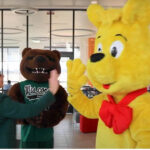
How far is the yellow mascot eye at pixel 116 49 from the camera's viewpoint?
1909 millimetres

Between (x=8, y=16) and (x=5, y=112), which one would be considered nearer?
(x=5, y=112)

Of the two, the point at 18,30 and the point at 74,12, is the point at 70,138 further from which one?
the point at 18,30

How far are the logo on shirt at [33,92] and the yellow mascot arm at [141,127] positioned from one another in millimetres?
1455

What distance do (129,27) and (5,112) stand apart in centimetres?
104

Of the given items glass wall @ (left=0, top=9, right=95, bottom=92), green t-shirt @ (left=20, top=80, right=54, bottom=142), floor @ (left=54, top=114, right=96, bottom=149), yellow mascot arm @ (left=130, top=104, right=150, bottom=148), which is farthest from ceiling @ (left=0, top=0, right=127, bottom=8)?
yellow mascot arm @ (left=130, top=104, right=150, bottom=148)

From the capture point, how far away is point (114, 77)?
186 cm

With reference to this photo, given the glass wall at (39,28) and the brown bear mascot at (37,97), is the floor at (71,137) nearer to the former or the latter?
the brown bear mascot at (37,97)

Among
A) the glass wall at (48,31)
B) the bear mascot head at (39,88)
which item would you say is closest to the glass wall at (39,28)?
the glass wall at (48,31)

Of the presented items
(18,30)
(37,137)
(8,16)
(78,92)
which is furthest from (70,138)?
(18,30)

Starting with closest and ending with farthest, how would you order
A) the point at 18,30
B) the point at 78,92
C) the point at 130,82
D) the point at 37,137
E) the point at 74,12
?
the point at 130,82 < the point at 78,92 < the point at 37,137 < the point at 74,12 < the point at 18,30

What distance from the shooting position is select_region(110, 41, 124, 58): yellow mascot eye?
1909mm

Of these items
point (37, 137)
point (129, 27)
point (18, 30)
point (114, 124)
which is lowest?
point (37, 137)

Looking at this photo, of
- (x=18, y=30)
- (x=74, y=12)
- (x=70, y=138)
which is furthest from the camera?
(x=18, y=30)

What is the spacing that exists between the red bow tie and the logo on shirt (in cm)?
122
